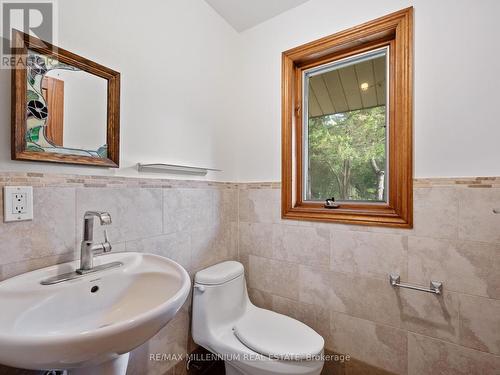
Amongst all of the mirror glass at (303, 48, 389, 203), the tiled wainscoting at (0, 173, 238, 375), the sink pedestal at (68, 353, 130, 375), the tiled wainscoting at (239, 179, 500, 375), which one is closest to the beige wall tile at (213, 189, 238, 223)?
the tiled wainscoting at (0, 173, 238, 375)

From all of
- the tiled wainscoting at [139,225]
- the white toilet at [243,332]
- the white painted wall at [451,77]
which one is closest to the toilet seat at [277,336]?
the white toilet at [243,332]

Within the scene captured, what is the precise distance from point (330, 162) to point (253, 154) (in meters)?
0.52

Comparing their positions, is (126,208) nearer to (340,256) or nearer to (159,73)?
(159,73)

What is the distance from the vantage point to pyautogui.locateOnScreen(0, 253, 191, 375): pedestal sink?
54 centimetres

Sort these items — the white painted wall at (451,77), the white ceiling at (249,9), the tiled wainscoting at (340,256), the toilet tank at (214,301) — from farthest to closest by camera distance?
the white ceiling at (249,9) < the toilet tank at (214,301) < the white painted wall at (451,77) < the tiled wainscoting at (340,256)

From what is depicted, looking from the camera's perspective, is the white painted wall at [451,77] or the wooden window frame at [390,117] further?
the wooden window frame at [390,117]

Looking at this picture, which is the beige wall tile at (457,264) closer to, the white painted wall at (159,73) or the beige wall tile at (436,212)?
the beige wall tile at (436,212)

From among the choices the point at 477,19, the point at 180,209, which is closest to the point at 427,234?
the point at 477,19

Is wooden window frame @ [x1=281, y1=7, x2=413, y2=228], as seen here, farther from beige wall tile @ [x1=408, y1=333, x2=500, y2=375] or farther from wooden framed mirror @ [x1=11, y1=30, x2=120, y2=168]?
wooden framed mirror @ [x1=11, y1=30, x2=120, y2=168]

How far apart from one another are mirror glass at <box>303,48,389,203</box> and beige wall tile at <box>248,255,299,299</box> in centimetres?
48

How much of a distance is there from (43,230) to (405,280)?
1.58 meters

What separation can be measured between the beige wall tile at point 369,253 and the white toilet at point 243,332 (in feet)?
1.35

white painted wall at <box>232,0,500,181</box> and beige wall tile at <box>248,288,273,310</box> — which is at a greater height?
white painted wall at <box>232,0,500,181</box>

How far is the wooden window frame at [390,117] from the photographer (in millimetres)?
1219
